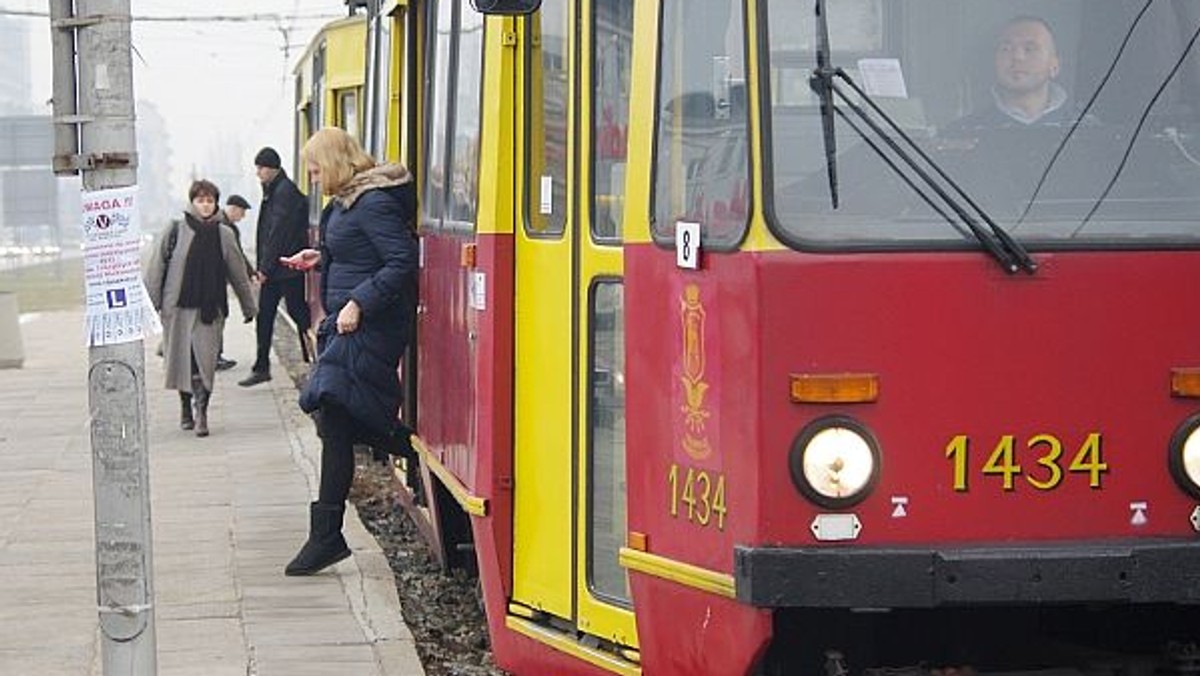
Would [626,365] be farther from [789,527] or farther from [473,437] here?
[473,437]

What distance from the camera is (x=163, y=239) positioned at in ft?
54.3

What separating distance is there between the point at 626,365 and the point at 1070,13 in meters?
1.49

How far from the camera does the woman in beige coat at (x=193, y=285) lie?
16.5 meters

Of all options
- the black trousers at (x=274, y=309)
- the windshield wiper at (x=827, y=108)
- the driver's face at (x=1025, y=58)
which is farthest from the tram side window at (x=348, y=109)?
the windshield wiper at (x=827, y=108)

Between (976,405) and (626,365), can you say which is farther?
(626,365)

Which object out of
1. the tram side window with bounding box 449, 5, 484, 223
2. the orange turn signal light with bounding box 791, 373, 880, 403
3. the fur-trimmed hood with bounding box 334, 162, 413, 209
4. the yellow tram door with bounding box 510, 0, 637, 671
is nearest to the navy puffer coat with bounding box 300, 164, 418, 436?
the fur-trimmed hood with bounding box 334, 162, 413, 209

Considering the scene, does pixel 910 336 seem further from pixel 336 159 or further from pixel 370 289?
pixel 336 159

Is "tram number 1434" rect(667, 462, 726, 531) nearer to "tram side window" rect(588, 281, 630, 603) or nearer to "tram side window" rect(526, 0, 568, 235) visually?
"tram side window" rect(588, 281, 630, 603)

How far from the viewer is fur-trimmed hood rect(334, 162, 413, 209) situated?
9727 millimetres

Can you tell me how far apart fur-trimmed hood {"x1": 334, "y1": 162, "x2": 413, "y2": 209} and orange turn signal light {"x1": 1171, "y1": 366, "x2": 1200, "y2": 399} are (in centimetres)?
453

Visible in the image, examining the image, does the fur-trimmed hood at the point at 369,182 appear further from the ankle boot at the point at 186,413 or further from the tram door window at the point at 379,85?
the ankle boot at the point at 186,413

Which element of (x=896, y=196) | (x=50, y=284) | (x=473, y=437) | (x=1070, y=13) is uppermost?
(x=1070, y=13)

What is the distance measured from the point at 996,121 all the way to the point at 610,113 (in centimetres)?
134

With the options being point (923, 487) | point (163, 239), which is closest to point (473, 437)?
point (923, 487)
